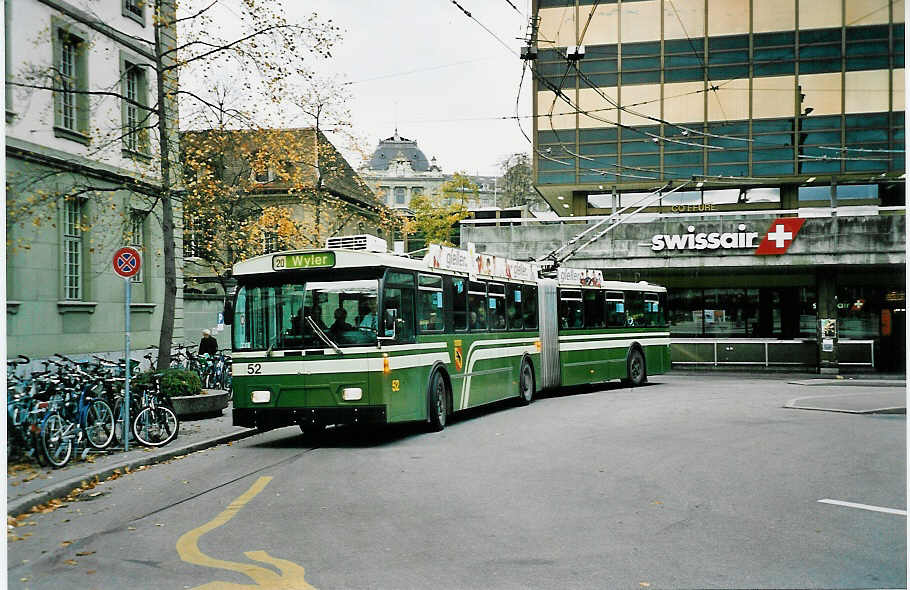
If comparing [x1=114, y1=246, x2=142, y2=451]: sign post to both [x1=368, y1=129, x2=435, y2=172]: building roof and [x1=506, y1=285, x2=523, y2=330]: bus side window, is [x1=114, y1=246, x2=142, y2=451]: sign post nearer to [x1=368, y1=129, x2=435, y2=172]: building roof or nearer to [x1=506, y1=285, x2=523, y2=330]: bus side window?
[x1=506, y1=285, x2=523, y2=330]: bus side window

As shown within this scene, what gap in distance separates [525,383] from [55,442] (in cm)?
1035

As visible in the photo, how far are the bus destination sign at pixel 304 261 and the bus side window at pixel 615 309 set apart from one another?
1198 cm

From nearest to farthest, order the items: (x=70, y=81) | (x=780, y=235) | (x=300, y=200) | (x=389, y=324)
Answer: (x=389, y=324)
(x=70, y=81)
(x=300, y=200)
(x=780, y=235)

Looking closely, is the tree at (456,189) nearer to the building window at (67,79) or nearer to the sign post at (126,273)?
the building window at (67,79)

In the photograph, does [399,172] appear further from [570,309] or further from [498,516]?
[498,516]

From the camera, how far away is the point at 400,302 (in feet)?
43.5

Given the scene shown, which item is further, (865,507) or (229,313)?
(229,313)

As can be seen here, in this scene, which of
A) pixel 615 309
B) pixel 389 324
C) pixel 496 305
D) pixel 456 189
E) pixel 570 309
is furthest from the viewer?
pixel 456 189

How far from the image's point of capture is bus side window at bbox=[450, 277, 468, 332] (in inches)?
614

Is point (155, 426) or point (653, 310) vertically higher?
point (653, 310)

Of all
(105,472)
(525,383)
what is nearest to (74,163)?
(105,472)

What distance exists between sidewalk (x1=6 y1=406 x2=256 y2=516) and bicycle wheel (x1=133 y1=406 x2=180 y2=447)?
127mm

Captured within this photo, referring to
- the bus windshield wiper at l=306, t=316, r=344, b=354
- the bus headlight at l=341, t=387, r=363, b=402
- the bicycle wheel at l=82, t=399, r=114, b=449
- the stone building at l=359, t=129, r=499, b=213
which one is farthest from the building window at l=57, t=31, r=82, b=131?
the stone building at l=359, t=129, r=499, b=213

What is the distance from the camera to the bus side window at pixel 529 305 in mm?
19375
